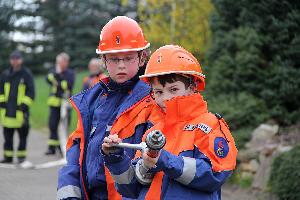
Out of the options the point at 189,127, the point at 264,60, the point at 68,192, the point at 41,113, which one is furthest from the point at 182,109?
the point at 41,113

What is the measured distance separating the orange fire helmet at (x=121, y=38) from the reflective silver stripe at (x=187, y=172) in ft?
3.08

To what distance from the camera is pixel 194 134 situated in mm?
3104

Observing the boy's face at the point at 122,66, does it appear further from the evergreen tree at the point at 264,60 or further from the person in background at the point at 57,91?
the person in background at the point at 57,91

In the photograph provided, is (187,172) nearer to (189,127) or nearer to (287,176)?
(189,127)

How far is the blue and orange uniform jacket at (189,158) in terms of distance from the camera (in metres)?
3.00

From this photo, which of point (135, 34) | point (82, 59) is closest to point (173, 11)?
point (135, 34)

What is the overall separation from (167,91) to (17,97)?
9.07 m

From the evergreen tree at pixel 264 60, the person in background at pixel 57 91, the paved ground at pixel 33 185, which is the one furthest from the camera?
the person in background at pixel 57 91

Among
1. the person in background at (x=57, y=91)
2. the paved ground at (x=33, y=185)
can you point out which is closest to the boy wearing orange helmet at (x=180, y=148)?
the paved ground at (x=33, y=185)

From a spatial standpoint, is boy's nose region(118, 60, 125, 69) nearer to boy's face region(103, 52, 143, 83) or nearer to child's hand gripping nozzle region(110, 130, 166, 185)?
boy's face region(103, 52, 143, 83)

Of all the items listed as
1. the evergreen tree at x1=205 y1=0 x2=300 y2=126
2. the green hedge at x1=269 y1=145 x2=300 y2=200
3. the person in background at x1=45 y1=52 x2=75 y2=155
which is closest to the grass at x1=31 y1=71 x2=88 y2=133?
the person in background at x1=45 y1=52 x2=75 y2=155

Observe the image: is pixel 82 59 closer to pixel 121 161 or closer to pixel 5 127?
pixel 5 127

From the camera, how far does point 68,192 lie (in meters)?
3.68

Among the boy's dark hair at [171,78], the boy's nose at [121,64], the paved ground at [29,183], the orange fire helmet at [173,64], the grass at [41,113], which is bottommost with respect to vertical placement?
the grass at [41,113]
